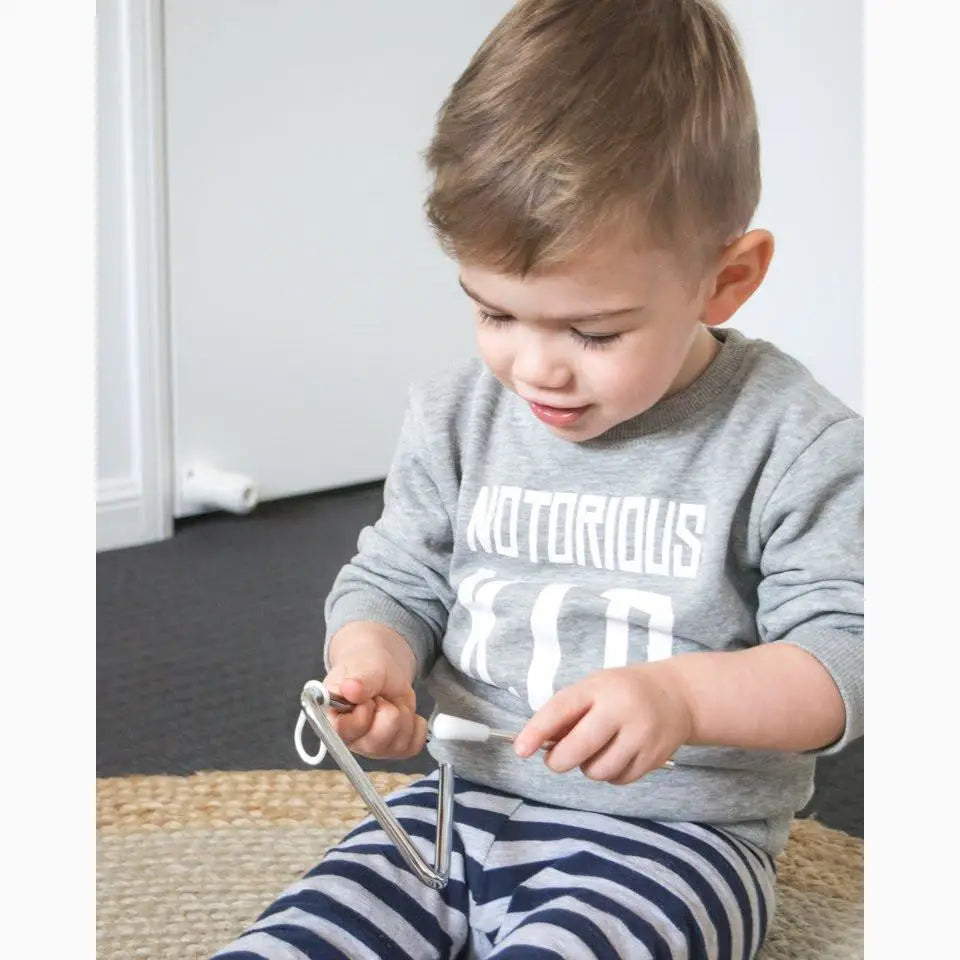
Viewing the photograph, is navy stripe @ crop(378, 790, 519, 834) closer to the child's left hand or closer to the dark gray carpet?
the child's left hand

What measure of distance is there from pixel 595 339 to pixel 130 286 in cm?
119

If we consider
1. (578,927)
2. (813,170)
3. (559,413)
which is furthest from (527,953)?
(813,170)

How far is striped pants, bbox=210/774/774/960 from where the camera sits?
58cm

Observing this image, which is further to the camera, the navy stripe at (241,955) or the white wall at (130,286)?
the white wall at (130,286)

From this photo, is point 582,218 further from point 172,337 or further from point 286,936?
point 172,337

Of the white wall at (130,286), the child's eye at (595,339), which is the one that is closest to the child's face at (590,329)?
the child's eye at (595,339)

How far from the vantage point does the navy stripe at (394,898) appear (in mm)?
620

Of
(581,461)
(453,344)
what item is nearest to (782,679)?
(581,461)

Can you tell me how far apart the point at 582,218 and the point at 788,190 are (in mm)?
897

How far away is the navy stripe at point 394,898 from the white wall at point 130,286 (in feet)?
3.54

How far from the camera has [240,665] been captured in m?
1.29

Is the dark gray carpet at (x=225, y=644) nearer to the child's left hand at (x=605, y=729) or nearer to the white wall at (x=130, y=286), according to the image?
the white wall at (x=130, y=286)

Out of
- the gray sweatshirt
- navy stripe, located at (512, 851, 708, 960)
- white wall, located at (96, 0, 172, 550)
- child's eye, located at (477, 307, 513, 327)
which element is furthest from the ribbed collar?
white wall, located at (96, 0, 172, 550)

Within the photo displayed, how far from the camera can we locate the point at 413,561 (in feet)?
2.45
